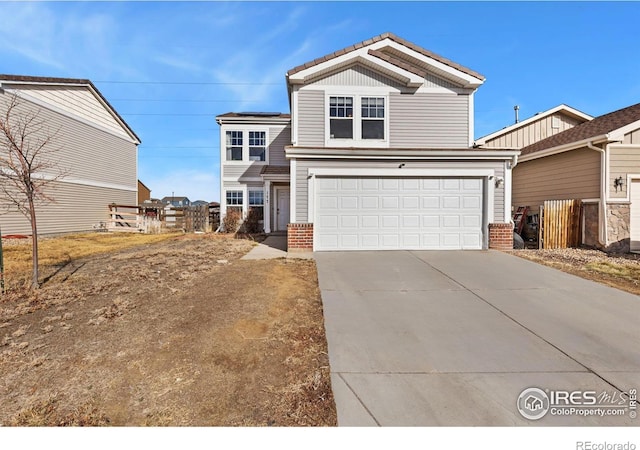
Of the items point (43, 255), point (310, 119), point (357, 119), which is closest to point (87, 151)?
point (43, 255)

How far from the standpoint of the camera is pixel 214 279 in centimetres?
607

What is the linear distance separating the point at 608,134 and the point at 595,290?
7.14 m

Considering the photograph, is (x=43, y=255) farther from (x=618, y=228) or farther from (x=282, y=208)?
(x=618, y=228)

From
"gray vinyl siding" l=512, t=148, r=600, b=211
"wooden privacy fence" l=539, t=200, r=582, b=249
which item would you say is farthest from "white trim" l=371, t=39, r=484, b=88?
"wooden privacy fence" l=539, t=200, r=582, b=249

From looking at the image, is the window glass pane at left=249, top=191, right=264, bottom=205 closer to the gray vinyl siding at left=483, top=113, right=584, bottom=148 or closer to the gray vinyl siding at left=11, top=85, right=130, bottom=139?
the gray vinyl siding at left=11, top=85, right=130, bottom=139

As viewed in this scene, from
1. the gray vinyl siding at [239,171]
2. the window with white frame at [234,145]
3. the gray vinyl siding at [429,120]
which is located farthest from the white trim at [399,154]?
the window with white frame at [234,145]

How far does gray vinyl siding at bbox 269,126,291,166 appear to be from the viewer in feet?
53.1

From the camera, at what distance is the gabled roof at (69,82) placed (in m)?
11.8

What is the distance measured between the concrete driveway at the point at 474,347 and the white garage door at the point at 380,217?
2.80 m

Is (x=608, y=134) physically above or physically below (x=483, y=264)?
above

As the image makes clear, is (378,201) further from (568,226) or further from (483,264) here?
(568,226)

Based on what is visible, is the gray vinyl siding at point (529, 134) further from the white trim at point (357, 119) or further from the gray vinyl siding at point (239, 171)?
the gray vinyl siding at point (239, 171)

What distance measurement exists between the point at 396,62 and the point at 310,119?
363cm
